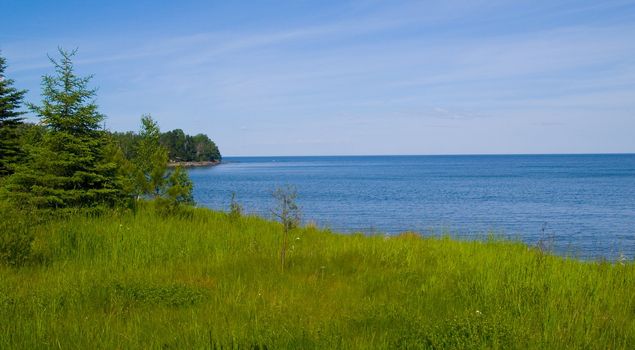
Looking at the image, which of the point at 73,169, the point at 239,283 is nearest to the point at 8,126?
the point at 73,169

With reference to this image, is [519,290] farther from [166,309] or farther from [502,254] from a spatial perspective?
[166,309]

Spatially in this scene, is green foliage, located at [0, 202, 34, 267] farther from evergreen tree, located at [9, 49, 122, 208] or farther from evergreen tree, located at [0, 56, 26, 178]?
evergreen tree, located at [0, 56, 26, 178]

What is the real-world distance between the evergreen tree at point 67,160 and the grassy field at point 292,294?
2129 mm

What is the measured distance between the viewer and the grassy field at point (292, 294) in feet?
16.8

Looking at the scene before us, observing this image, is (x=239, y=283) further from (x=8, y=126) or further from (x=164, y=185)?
(x=8, y=126)

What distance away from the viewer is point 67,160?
1330 cm

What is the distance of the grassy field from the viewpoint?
5.13m

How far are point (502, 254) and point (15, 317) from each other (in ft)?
29.4

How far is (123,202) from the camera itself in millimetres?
14477

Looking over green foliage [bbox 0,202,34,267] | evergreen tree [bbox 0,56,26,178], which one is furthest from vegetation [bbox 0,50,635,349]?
evergreen tree [bbox 0,56,26,178]

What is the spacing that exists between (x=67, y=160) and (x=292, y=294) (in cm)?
954

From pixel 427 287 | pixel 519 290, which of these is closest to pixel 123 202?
pixel 427 287

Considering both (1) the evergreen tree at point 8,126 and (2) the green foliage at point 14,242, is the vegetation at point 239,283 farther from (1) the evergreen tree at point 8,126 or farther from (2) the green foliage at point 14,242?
(1) the evergreen tree at point 8,126

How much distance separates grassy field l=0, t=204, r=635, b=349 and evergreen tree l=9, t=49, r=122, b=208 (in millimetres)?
2129
